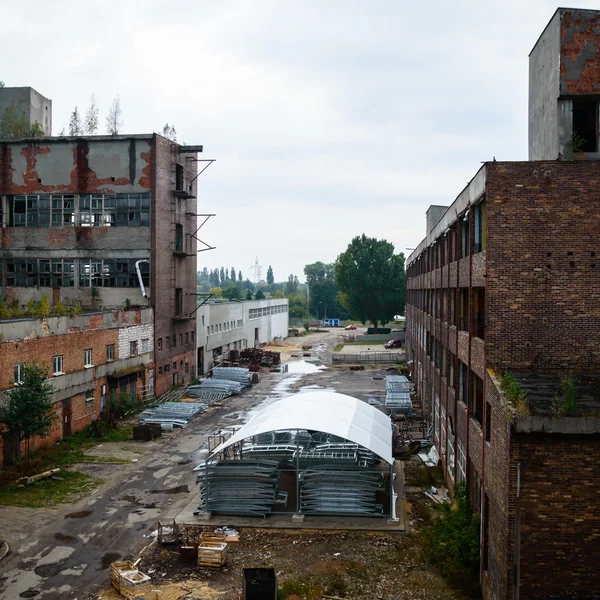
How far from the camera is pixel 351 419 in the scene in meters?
22.3

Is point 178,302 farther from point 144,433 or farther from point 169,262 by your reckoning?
point 144,433

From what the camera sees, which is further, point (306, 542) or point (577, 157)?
point (306, 542)

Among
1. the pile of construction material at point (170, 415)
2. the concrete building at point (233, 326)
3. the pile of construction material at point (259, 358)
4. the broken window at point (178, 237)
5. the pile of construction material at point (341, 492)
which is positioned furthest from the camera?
the pile of construction material at point (259, 358)

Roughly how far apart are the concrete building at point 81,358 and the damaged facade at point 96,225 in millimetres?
2141

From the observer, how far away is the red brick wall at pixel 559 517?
11250 mm

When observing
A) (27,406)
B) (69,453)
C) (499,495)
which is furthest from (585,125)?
(69,453)

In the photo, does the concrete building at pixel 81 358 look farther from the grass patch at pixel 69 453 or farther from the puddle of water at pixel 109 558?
the puddle of water at pixel 109 558

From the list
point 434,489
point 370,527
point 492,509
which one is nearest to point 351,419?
point 434,489

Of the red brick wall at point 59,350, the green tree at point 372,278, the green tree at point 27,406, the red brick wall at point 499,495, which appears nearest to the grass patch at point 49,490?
the green tree at point 27,406

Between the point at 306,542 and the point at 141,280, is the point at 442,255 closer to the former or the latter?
the point at 306,542

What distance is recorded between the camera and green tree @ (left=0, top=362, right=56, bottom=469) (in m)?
22.5

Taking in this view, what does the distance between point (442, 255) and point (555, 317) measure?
12.1 meters

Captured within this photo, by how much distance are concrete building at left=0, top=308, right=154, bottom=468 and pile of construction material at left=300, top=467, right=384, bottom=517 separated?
1264cm

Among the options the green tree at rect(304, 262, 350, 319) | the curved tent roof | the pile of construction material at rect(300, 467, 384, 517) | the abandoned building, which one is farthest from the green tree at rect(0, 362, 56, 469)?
the green tree at rect(304, 262, 350, 319)
